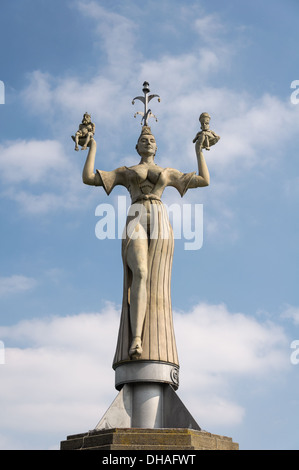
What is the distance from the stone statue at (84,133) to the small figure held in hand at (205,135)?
7.38 feet

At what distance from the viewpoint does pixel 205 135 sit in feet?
43.8

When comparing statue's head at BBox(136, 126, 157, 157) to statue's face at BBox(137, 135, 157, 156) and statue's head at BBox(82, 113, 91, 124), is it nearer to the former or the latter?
statue's face at BBox(137, 135, 157, 156)

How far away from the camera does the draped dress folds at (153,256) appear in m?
11.8

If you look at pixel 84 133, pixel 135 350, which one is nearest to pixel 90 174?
pixel 84 133

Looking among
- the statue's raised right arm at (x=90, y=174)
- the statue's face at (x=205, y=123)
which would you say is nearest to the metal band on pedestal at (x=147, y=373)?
the statue's raised right arm at (x=90, y=174)

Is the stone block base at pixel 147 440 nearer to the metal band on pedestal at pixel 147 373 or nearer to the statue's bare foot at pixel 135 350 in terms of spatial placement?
the metal band on pedestal at pixel 147 373

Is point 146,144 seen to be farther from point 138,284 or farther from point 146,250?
point 138,284

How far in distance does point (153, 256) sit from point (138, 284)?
0.71 metres

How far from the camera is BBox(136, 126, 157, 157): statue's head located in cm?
1335

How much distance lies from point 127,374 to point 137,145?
4.94 meters

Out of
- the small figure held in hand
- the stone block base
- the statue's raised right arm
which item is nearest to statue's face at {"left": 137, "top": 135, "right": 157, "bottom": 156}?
the small figure held in hand

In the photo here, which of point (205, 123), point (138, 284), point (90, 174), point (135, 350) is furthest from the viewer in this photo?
point (205, 123)

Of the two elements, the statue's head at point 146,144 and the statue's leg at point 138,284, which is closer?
the statue's leg at point 138,284
